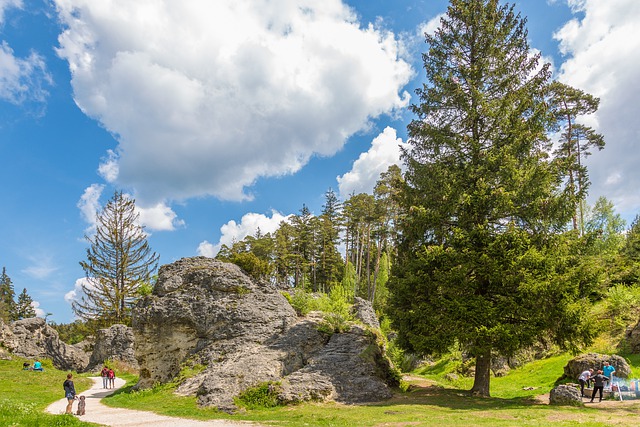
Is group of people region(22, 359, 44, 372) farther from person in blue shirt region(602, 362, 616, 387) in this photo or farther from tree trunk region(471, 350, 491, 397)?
person in blue shirt region(602, 362, 616, 387)

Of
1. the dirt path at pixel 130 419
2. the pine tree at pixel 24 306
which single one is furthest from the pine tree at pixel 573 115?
the pine tree at pixel 24 306

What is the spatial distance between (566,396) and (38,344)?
146ft

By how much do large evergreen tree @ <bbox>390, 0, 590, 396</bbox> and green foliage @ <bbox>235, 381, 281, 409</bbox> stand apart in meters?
6.76

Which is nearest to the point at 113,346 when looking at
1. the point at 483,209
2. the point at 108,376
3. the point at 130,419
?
the point at 108,376

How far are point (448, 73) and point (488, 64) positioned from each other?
6.82 ft

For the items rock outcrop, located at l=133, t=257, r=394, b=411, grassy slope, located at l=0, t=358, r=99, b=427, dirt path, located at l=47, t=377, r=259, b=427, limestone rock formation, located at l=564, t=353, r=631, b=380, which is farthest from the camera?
rock outcrop, located at l=133, t=257, r=394, b=411

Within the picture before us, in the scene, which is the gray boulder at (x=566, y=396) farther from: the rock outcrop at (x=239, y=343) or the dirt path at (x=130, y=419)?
the dirt path at (x=130, y=419)

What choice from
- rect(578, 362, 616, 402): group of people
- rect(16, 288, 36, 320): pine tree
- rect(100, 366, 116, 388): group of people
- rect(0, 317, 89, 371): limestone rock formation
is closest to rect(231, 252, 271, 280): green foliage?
rect(100, 366, 116, 388): group of people

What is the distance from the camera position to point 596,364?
17.5m

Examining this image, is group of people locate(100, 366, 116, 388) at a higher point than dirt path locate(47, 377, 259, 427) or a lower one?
lower

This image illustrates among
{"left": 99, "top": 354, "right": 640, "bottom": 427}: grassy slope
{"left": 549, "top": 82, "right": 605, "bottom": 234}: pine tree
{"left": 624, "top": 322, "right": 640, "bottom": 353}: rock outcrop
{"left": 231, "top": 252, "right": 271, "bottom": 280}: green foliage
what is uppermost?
{"left": 549, "top": 82, "right": 605, "bottom": 234}: pine tree

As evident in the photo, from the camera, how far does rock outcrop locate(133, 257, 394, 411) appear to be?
17.2 m

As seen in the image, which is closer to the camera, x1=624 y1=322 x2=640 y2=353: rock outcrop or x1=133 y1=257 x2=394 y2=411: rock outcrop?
x1=133 y1=257 x2=394 y2=411: rock outcrop

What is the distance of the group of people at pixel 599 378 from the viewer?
15.5m
